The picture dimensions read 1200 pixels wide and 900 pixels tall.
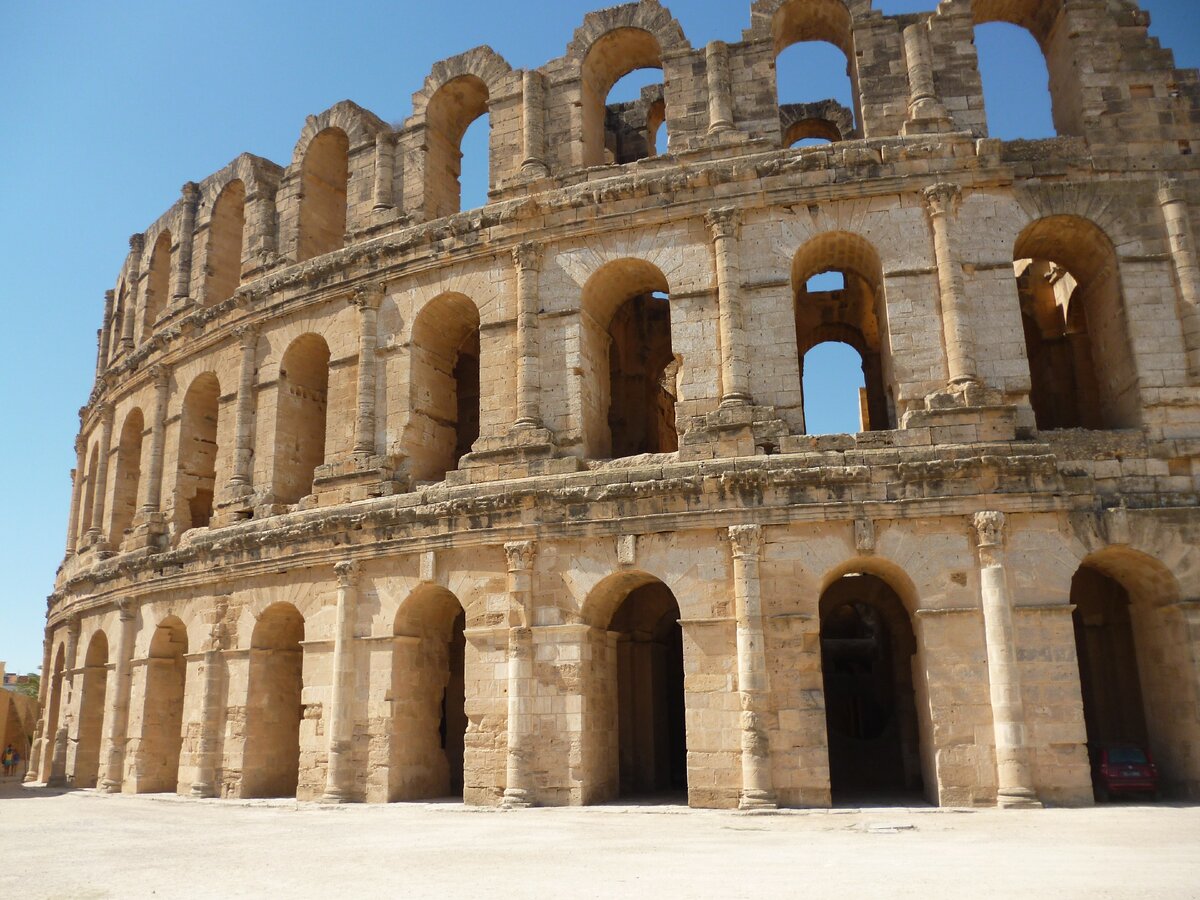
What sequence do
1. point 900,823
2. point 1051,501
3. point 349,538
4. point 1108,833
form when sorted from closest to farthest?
point 1108,833, point 900,823, point 1051,501, point 349,538

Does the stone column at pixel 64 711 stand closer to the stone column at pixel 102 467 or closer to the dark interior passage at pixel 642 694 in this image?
the stone column at pixel 102 467

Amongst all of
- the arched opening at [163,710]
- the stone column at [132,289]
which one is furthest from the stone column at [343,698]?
the stone column at [132,289]

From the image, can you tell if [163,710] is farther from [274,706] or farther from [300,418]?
[300,418]

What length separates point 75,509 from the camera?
87.0 feet

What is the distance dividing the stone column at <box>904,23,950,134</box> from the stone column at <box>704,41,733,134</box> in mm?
2879

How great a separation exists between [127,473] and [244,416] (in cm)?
658

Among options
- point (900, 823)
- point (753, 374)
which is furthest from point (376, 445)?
point (900, 823)

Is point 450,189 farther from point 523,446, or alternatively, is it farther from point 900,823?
point 900,823

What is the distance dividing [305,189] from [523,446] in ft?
28.8

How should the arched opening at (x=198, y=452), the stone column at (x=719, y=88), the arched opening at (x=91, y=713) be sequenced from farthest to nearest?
the arched opening at (x=91, y=713), the arched opening at (x=198, y=452), the stone column at (x=719, y=88)

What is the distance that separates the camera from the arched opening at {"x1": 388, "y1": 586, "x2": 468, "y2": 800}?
1477 cm

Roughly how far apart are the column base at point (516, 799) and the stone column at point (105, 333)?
20176 mm

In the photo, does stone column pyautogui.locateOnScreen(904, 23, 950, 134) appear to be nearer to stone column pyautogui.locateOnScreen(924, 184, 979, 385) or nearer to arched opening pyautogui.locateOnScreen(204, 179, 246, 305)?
stone column pyautogui.locateOnScreen(924, 184, 979, 385)

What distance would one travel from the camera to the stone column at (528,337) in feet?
49.2
